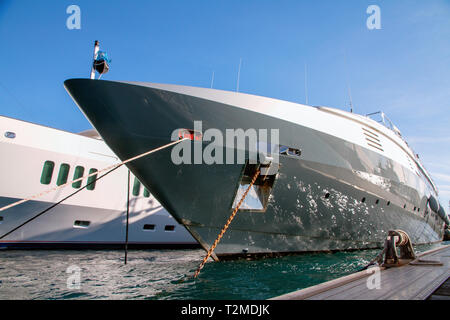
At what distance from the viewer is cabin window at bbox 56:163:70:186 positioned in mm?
8875

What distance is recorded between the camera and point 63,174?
8.96 m

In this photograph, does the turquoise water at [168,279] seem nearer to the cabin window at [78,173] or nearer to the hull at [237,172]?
the hull at [237,172]

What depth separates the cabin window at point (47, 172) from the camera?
855cm

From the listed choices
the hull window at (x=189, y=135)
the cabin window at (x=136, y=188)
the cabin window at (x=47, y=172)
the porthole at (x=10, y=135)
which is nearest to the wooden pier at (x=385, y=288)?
the hull window at (x=189, y=135)

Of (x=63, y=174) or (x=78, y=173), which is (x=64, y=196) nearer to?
(x=63, y=174)

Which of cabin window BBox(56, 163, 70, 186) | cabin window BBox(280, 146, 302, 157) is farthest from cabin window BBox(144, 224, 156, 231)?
cabin window BBox(280, 146, 302, 157)

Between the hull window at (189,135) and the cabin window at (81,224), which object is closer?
the hull window at (189,135)

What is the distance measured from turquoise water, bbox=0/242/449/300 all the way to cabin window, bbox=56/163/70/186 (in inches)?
125

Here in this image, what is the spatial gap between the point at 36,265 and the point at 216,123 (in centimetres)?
554

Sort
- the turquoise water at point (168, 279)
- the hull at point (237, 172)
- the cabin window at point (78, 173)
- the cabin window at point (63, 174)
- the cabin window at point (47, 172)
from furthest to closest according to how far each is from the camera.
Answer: the cabin window at point (78, 173) < the cabin window at point (63, 174) < the cabin window at point (47, 172) < the hull at point (237, 172) < the turquoise water at point (168, 279)

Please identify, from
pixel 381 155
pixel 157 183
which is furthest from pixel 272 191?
pixel 381 155

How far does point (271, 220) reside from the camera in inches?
226

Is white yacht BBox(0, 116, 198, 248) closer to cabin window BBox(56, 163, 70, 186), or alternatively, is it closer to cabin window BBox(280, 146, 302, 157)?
cabin window BBox(56, 163, 70, 186)

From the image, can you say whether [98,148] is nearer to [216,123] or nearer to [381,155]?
[216,123]
